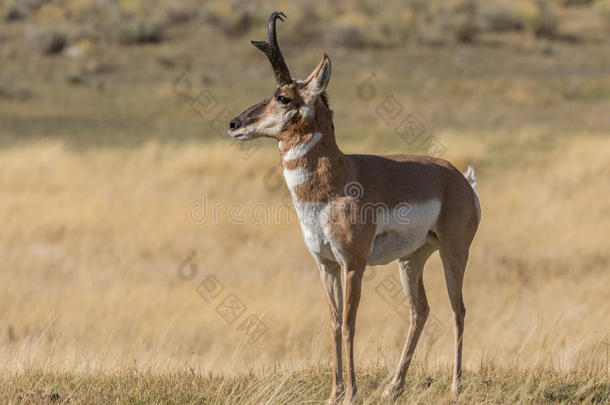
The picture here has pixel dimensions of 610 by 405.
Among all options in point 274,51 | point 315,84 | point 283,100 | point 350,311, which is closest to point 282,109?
point 283,100

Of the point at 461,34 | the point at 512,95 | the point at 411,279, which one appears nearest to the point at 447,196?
the point at 411,279

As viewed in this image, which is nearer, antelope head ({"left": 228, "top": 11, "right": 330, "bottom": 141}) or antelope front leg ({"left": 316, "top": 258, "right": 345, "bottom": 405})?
antelope head ({"left": 228, "top": 11, "right": 330, "bottom": 141})

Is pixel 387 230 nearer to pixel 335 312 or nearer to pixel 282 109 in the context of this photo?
pixel 335 312

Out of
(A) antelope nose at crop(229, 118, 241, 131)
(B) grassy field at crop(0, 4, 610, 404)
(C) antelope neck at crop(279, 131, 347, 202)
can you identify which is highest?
(A) antelope nose at crop(229, 118, 241, 131)

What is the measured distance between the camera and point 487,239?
17281 millimetres

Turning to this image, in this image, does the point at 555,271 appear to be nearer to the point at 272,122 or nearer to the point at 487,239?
the point at 487,239

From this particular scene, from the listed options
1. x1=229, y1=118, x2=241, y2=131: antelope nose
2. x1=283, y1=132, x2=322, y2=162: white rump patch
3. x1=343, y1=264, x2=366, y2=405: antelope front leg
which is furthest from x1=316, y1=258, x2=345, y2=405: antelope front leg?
x1=229, y1=118, x2=241, y2=131: antelope nose

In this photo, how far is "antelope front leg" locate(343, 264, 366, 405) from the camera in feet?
19.7

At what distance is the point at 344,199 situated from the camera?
6008mm

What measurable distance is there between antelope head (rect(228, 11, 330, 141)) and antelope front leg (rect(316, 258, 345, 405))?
3.40ft

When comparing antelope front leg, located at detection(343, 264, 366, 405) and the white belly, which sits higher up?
the white belly

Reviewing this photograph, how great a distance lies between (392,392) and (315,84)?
245 cm

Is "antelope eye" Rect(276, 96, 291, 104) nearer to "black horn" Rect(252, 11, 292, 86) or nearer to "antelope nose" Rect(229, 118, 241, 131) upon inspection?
"black horn" Rect(252, 11, 292, 86)

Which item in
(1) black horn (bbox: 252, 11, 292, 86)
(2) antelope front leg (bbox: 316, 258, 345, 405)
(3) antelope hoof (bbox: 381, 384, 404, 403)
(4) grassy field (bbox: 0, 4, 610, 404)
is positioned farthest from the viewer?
(4) grassy field (bbox: 0, 4, 610, 404)
